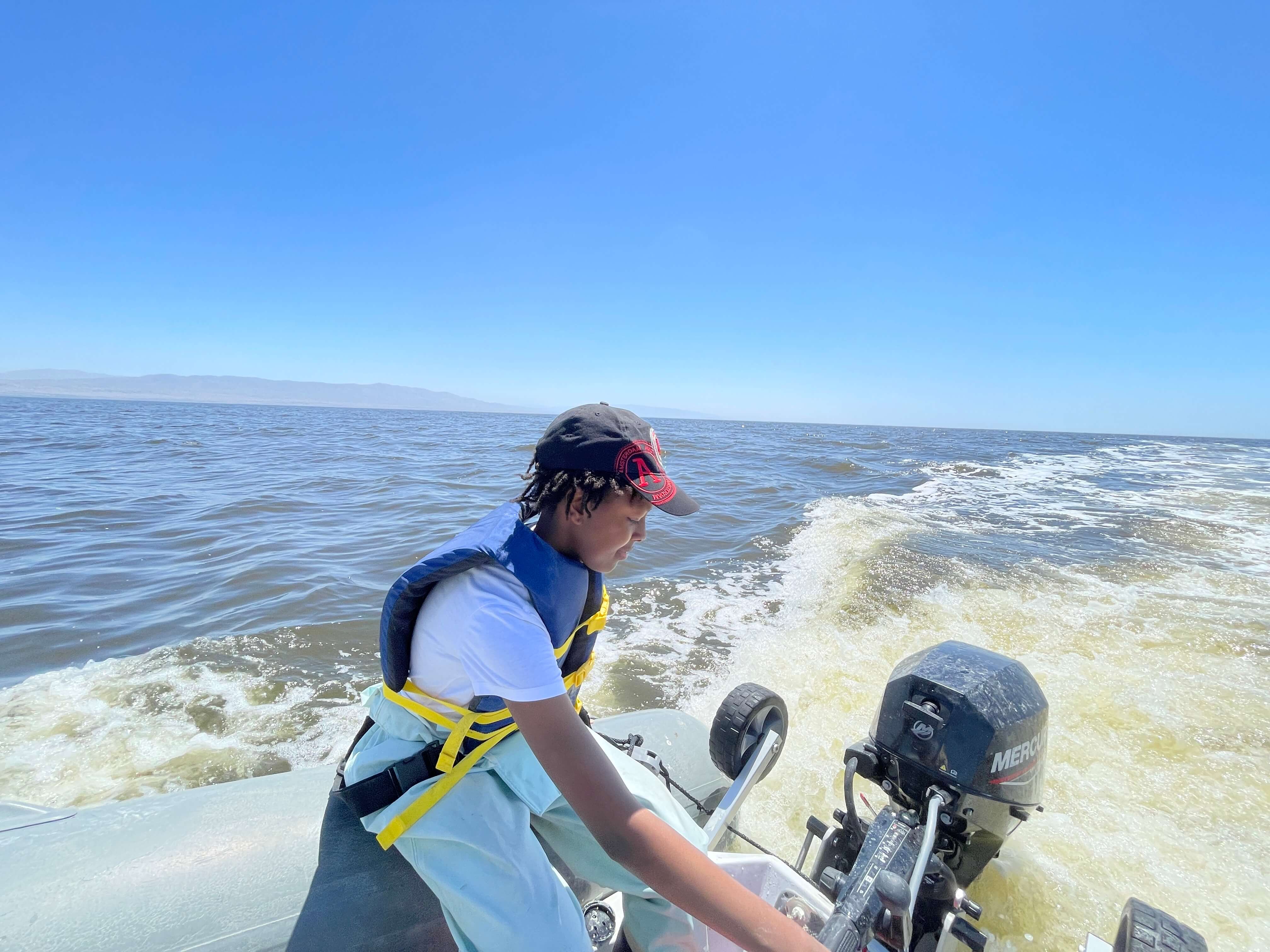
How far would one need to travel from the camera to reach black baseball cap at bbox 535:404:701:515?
1.39 metres

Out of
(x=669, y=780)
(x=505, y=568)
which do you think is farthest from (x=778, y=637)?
(x=505, y=568)

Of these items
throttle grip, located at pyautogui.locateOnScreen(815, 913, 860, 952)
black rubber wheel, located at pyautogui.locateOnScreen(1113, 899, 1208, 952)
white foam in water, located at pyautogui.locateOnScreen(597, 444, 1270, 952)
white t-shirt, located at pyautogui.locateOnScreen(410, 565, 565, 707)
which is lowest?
white foam in water, located at pyautogui.locateOnScreen(597, 444, 1270, 952)

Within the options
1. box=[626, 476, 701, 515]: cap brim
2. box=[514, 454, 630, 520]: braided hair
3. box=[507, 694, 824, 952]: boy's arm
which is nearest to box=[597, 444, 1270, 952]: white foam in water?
box=[507, 694, 824, 952]: boy's arm

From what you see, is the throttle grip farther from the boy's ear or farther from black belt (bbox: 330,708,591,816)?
the boy's ear

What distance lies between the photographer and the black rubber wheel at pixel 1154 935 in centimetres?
142

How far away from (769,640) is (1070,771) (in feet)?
7.23

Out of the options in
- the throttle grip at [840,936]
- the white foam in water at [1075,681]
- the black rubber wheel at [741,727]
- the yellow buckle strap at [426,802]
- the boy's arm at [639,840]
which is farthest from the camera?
the white foam in water at [1075,681]

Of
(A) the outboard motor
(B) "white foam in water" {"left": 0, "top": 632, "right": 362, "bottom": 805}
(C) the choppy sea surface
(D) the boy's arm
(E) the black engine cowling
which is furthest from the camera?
(B) "white foam in water" {"left": 0, "top": 632, "right": 362, "bottom": 805}

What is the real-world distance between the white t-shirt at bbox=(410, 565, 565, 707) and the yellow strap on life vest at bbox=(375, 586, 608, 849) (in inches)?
1.4

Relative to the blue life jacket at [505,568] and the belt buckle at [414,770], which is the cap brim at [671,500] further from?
the belt buckle at [414,770]

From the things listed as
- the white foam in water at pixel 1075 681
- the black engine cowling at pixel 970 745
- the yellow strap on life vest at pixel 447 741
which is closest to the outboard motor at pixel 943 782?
the black engine cowling at pixel 970 745

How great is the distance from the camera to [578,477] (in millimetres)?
1436

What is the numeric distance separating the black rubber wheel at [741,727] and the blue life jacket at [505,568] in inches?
37.4

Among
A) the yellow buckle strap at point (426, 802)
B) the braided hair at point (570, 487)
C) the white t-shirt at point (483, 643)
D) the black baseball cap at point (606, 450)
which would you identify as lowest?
the yellow buckle strap at point (426, 802)
